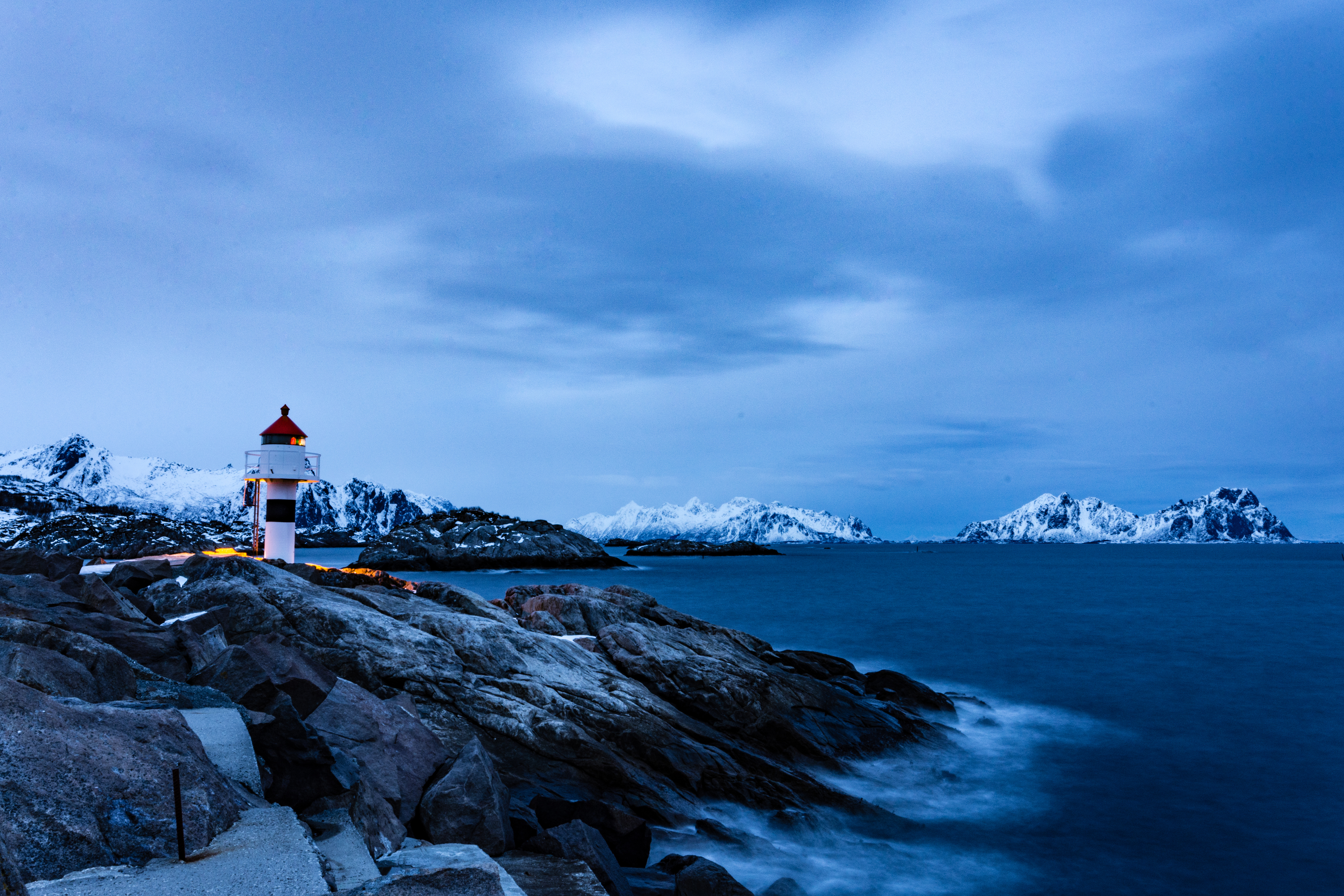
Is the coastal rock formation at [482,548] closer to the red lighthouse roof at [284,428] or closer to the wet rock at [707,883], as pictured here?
the red lighthouse roof at [284,428]

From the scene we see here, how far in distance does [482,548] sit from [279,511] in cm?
9316

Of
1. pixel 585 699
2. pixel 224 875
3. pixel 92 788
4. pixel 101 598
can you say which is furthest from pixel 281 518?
pixel 224 875

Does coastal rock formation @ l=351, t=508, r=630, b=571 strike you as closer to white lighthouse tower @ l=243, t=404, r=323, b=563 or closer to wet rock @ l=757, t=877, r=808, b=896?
white lighthouse tower @ l=243, t=404, r=323, b=563

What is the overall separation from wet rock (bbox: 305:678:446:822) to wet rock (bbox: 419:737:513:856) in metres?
0.13

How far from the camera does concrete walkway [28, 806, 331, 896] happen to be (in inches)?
193

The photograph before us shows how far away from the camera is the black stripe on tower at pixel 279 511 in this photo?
1228 inches

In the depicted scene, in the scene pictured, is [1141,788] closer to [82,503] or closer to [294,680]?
[294,680]

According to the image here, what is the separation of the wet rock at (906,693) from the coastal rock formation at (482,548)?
95652 millimetres

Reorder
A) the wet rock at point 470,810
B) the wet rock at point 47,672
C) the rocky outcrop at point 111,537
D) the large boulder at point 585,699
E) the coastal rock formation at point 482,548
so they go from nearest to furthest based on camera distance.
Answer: the wet rock at point 47,672
the wet rock at point 470,810
the large boulder at point 585,699
the rocky outcrop at point 111,537
the coastal rock formation at point 482,548

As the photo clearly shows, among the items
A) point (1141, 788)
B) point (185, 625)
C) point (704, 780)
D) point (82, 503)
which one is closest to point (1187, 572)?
point (1141, 788)

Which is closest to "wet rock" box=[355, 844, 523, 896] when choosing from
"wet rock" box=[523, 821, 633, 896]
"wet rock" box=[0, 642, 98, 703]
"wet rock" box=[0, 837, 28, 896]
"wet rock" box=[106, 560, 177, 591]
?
"wet rock" box=[0, 837, 28, 896]

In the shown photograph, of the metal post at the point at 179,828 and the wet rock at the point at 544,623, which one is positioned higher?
the metal post at the point at 179,828

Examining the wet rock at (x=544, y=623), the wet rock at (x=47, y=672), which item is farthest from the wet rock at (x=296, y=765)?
the wet rock at (x=544, y=623)

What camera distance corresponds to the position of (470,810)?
357 inches
